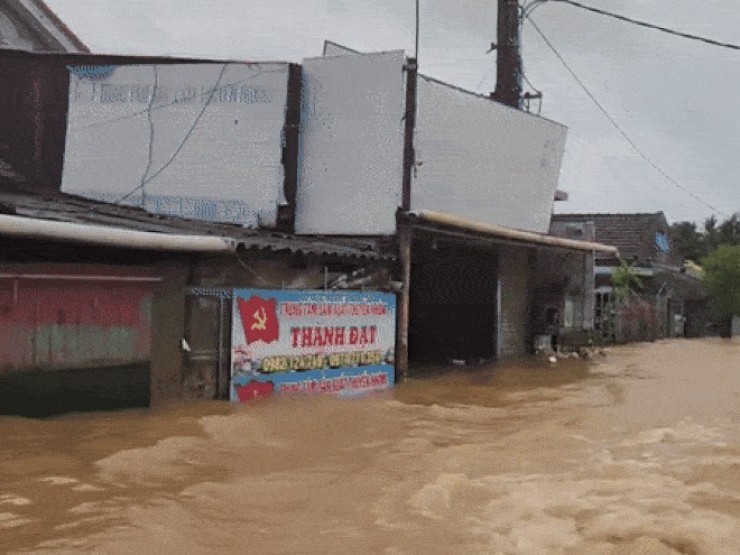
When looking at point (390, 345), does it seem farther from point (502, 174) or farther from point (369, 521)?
point (369, 521)

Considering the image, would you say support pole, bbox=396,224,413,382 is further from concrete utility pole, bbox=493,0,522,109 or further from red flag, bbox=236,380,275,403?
concrete utility pole, bbox=493,0,522,109

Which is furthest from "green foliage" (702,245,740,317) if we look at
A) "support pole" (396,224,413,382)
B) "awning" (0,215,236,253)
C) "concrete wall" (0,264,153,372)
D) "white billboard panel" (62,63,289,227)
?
"concrete wall" (0,264,153,372)

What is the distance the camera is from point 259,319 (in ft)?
35.6

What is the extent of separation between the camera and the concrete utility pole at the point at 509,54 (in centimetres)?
2302

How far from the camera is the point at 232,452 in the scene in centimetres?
759

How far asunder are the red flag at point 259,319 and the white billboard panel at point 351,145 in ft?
12.3

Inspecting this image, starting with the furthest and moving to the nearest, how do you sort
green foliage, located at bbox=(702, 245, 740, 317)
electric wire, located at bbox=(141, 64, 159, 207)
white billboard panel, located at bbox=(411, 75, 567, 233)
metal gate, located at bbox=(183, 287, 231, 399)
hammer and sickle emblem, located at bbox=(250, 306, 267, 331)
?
green foliage, located at bbox=(702, 245, 740, 317), white billboard panel, located at bbox=(411, 75, 567, 233), electric wire, located at bbox=(141, 64, 159, 207), hammer and sickle emblem, located at bbox=(250, 306, 267, 331), metal gate, located at bbox=(183, 287, 231, 399)

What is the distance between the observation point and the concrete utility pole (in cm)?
2302

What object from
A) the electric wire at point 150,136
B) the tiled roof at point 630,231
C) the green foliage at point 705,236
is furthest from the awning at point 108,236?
the green foliage at point 705,236

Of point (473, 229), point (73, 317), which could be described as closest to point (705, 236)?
point (473, 229)

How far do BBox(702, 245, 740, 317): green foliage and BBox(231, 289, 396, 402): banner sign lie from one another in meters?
29.7

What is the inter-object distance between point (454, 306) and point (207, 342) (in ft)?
35.1

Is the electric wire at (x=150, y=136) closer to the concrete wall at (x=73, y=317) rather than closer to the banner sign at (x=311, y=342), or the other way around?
the banner sign at (x=311, y=342)

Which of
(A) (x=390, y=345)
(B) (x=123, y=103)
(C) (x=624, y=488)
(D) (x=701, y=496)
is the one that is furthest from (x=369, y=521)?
(B) (x=123, y=103)
